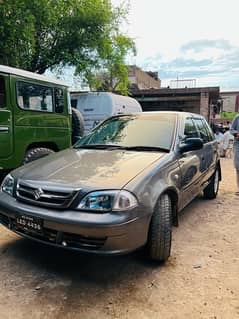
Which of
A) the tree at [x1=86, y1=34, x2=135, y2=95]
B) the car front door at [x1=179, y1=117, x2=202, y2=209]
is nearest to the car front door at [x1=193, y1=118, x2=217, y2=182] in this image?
the car front door at [x1=179, y1=117, x2=202, y2=209]

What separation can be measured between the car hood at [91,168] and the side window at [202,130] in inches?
67.6

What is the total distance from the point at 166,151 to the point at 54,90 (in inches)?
123

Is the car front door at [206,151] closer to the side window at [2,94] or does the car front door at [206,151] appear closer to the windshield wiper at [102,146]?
the windshield wiper at [102,146]

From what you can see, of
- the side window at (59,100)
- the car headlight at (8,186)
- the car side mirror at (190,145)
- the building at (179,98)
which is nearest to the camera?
the car headlight at (8,186)

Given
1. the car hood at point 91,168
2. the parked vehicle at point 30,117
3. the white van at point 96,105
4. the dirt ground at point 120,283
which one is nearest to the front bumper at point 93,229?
the car hood at point 91,168

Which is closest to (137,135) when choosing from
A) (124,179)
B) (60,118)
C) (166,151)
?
(166,151)

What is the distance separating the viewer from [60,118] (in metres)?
5.68

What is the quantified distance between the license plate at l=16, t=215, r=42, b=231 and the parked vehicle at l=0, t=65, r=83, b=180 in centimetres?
225

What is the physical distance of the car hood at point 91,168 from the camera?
8.35 feet

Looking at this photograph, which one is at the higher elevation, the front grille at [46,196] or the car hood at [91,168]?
the car hood at [91,168]

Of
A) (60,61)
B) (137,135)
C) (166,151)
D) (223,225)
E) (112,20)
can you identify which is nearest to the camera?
(166,151)

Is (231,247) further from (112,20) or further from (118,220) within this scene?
(112,20)

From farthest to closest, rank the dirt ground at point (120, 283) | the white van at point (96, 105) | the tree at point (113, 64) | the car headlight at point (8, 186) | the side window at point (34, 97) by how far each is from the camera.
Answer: the tree at point (113, 64), the white van at point (96, 105), the side window at point (34, 97), the car headlight at point (8, 186), the dirt ground at point (120, 283)

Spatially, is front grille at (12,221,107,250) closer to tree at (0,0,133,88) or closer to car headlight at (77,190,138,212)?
car headlight at (77,190,138,212)
